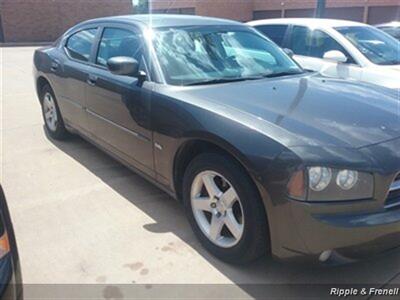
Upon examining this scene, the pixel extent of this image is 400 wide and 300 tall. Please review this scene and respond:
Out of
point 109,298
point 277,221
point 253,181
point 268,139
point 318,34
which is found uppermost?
point 318,34

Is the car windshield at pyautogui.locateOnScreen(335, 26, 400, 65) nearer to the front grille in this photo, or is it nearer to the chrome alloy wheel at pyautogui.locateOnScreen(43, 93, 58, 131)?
the front grille

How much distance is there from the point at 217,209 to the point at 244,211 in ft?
1.08

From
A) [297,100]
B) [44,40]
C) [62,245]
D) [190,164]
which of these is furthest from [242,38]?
[44,40]

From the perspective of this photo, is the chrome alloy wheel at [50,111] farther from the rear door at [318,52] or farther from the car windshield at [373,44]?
the car windshield at [373,44]

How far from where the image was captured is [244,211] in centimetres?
253

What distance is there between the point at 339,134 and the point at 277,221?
62 centimetres

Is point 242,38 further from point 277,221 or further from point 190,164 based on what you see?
point 277,221

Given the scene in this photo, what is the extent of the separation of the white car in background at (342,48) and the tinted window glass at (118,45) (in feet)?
8.80

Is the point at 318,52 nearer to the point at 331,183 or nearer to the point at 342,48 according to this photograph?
A: the point at 342,48

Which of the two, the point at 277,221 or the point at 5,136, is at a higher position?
the point at 277,221

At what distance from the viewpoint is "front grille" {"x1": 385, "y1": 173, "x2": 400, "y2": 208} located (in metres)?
2.35

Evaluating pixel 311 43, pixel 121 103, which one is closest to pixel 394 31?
pixel 311 43

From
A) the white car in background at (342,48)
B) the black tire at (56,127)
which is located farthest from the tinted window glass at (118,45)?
the white car in background at (342,48)

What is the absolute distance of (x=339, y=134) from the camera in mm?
2432
